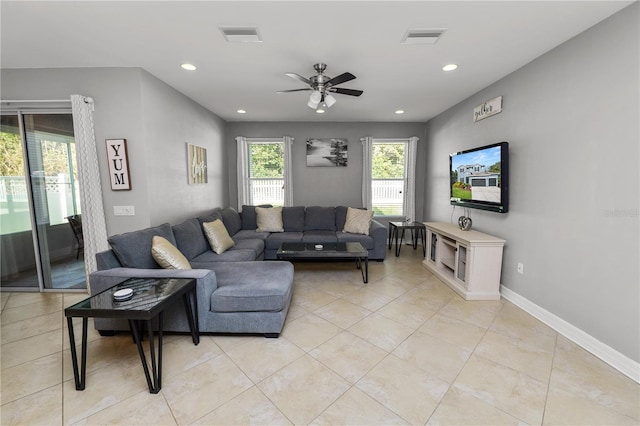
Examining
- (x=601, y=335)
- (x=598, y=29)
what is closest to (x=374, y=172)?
(x=598, y=29)

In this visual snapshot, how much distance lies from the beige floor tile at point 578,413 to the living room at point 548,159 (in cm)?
9

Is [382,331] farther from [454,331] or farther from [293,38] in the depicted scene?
[293,38]

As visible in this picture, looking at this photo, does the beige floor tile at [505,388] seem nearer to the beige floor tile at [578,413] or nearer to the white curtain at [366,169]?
the beige floor tile at [578,413]

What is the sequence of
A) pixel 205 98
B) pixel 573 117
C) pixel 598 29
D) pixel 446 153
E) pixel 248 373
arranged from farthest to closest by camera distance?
pixel 446 153, pixel 205 98, pixel 573 117, pixel 598 29, pixel 248 373

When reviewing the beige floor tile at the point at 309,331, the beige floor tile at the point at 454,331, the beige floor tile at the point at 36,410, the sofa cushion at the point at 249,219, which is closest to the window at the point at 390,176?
the sofa cushion at the point at 249,219

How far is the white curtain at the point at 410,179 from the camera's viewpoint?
5320 mm

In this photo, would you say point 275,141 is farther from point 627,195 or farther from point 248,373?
point 627,195

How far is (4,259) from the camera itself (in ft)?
10.2

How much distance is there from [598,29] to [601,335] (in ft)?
7.59

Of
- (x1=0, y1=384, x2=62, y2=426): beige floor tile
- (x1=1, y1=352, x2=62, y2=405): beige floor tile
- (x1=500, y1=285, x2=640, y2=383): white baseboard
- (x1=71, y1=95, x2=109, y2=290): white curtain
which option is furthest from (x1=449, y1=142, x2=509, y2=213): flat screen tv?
(x1=71, y1=95, x2=109, y2=290): white curtain

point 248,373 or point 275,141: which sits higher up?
point 275,141

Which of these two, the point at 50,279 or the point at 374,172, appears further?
→ the point at 374,172

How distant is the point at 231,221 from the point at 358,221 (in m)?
2.16

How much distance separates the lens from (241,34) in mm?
2107
